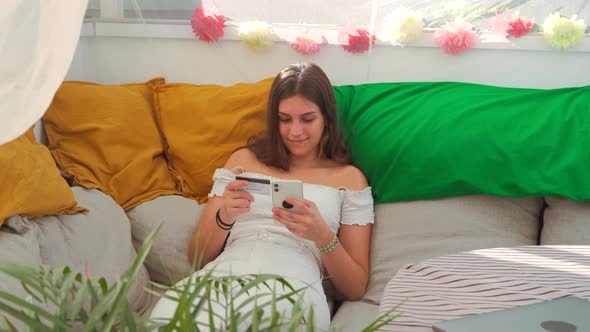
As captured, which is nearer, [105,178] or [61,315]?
[61,315]

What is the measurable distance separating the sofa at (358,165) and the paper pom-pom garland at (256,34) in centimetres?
19

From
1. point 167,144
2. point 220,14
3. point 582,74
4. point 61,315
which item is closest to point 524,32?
point 582,74

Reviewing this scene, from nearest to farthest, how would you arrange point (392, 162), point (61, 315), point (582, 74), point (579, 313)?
point (61, 315) < point (579, 313) < point (392, 162) < point (582, 74)

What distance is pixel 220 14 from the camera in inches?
105

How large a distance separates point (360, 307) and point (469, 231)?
1.31ft

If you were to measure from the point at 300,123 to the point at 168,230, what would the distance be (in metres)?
0.53

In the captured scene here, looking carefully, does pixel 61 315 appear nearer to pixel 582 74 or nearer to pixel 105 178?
pixel 105 178

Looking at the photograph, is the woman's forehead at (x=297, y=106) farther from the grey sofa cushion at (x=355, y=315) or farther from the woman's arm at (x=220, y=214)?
the grey sofa cushion at (x=355, y=315)

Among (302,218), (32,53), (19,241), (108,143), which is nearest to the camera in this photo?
(32,53)

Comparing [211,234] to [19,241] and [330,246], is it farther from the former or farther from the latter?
[19,241]

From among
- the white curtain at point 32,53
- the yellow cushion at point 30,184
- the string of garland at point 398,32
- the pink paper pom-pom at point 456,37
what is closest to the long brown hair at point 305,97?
the string of garland at point 398,32

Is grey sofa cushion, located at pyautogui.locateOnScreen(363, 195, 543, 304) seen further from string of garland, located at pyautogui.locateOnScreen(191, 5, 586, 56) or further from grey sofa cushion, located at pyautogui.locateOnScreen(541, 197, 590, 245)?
string of garland, located at pyautogui.locateOnScreen(191, 5, 586, 56)

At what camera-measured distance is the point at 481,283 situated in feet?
4.19

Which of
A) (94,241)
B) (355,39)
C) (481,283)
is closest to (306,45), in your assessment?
(355,39)
